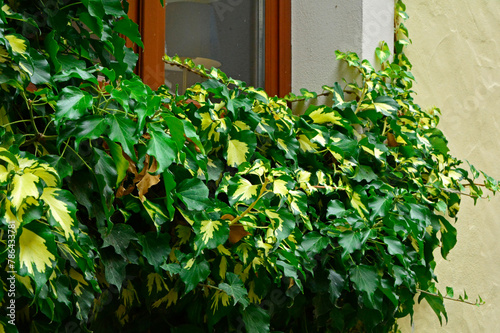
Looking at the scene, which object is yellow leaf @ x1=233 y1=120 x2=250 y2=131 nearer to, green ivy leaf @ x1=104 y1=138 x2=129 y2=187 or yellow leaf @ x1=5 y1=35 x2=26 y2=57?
green ivy leaf @ x1=104 y1=138 x2=129 y2=187

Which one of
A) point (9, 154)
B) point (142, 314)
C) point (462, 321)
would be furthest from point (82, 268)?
point (462, 321)

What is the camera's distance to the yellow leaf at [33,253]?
94cm

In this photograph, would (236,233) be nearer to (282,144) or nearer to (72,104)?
(282,144)

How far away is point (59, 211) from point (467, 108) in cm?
206

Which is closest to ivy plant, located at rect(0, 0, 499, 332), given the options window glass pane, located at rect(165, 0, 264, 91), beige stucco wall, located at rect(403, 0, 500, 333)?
window glass pane, located at rect(165, 0, 264, 91)

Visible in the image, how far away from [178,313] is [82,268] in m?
0.50

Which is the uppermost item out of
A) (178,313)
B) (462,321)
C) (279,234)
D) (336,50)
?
(336,50)

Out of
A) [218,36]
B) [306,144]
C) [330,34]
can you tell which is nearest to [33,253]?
[306,144]

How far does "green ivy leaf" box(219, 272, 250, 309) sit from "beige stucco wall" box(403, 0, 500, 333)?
1.12 meters

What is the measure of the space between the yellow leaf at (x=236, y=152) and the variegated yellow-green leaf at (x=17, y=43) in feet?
1.89

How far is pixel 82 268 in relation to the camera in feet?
3.40

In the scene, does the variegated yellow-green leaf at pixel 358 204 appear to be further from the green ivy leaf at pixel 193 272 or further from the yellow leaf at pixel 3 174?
the yellow leaf at pixel 3 174

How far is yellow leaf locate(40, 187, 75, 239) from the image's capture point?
101cm

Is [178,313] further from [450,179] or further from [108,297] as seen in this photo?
[450,179]
